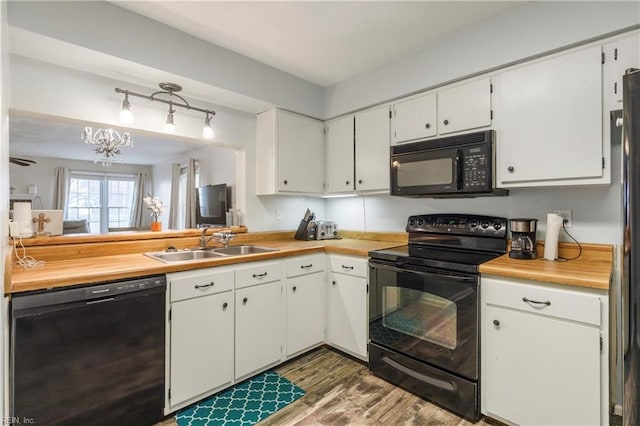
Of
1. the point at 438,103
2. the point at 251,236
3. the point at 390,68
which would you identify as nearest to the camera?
the point at 438,103

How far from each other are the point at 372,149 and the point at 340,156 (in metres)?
0.38

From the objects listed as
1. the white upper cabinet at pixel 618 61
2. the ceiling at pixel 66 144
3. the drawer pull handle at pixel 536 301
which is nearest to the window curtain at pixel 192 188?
the ceiling at pixel 66 144

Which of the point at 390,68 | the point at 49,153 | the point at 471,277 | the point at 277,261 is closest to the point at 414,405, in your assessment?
the point at 471,277

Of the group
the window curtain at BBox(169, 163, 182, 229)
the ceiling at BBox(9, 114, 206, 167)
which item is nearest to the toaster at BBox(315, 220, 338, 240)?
the ceiling at BBox(9, 114, 206, 167)

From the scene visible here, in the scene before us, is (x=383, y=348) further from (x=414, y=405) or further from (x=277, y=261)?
(x=277, y=261)

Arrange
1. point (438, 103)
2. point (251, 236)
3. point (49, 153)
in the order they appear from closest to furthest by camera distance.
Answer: point (438, 103) < point (251, 236) < point (49, 153)

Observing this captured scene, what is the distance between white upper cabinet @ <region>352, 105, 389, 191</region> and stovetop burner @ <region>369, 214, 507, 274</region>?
1.52 feet

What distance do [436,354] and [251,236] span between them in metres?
1.80

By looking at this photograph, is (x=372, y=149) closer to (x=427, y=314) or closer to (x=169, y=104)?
(x=427, y=314)

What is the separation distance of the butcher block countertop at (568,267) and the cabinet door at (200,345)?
1.60 meters

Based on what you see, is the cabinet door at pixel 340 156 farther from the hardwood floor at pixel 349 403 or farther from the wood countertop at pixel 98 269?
the hardwood floor at pixel 349 403

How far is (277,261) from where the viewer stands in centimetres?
228

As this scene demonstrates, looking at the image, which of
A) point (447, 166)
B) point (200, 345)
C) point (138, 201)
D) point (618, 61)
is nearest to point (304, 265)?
point (200, 345)

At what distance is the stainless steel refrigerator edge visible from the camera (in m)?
0.71
